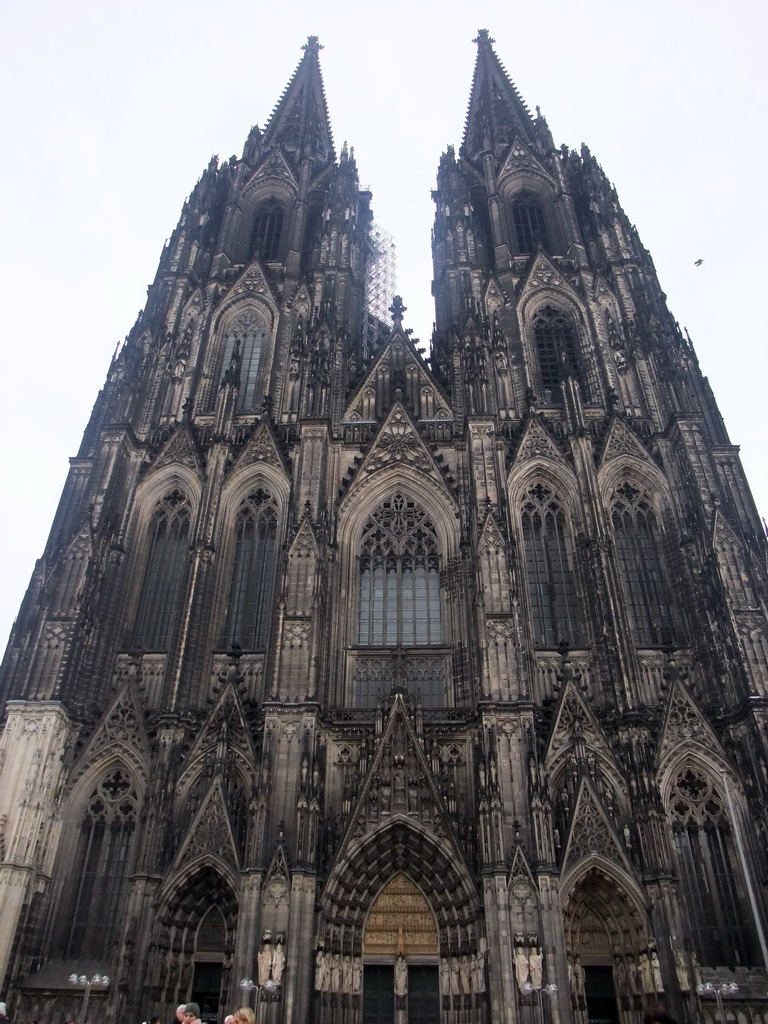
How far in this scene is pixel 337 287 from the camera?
106 feet

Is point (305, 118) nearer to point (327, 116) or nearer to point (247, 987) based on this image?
point (327, 116)

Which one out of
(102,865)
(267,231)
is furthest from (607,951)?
(267,231)

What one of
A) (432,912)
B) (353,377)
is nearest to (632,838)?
(432,912)

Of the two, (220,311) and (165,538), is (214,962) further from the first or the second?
(220,311)

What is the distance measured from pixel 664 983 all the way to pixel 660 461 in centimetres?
1501

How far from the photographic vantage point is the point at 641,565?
2514 centimetres

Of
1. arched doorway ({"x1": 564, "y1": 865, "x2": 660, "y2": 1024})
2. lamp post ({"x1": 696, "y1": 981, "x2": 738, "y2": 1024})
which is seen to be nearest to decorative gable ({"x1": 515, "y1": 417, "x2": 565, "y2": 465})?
arched doorway ({"x1": 564, "y1": 865, "x2": 660, "y2": 1024})

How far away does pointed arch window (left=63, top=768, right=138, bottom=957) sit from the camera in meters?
19.7

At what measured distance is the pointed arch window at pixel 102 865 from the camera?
19691 millimetres

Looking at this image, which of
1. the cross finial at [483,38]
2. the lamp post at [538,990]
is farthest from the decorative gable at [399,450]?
the cross finial at [483,38]

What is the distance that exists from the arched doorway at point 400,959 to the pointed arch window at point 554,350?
56.6 feet

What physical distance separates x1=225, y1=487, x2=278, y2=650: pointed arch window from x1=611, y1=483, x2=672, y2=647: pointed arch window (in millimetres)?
10794

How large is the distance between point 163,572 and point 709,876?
17.4 m

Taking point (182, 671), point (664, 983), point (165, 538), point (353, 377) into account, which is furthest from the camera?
point (353, 377)
